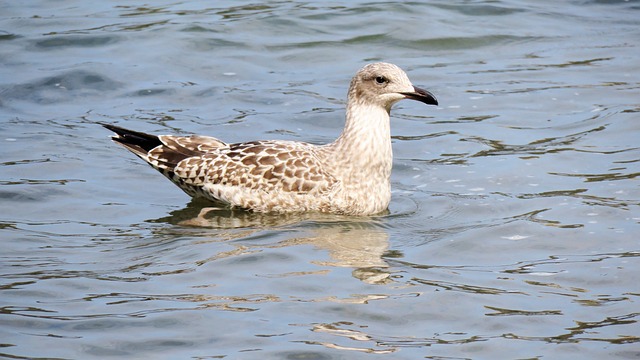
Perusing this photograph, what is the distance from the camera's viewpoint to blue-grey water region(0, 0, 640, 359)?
716 centimetres

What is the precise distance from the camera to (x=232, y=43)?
1547 cm

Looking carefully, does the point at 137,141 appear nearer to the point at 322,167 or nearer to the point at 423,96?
the point at 322,167

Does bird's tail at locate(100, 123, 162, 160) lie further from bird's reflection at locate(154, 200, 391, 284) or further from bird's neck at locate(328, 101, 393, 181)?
bird's neck at locate(328, 101, 393, 181)

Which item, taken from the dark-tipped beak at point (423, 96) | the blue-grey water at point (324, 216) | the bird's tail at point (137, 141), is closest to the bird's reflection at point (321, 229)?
the blue-grey water at point (324, 216)

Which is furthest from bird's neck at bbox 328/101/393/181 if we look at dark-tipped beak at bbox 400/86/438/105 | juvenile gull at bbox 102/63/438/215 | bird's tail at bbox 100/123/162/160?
Result: bird's tail at bbox 100/123/162/160

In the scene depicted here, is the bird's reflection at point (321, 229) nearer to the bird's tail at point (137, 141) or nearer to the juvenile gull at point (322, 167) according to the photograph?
the juvenile gull at point (322, 167)

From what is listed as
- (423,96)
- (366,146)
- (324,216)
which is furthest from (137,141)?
(423,96)

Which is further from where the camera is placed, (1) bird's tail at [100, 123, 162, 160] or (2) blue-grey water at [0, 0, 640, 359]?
(1) bird's tail at [100, 123, 162, 160]

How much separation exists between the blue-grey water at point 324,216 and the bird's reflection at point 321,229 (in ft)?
0.09

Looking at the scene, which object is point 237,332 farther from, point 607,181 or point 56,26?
point 56,26

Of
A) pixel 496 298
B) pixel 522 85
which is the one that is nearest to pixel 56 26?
pixel 522 85

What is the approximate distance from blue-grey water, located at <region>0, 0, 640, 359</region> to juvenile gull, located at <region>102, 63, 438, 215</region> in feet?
0.48

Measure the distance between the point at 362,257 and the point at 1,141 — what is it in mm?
4480

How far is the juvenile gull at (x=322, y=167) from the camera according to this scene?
968cm
